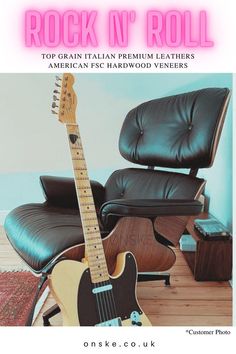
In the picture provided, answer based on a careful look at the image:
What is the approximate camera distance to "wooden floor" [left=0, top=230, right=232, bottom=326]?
1.05 metres

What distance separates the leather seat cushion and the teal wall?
0.10 m

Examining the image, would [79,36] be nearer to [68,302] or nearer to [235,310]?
[68,302]

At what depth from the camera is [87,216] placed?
88cm

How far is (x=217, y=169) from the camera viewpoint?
1333 millimetres

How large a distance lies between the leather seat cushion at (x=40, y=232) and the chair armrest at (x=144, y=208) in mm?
100

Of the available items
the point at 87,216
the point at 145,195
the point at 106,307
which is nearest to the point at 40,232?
the point at 87,216

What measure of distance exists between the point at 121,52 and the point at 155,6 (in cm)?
13

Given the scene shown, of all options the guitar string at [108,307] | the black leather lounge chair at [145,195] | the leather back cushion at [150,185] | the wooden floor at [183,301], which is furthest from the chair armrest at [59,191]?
the guitar string at [108,307]

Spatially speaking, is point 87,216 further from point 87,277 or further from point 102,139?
point 102,139

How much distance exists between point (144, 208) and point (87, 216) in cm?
15

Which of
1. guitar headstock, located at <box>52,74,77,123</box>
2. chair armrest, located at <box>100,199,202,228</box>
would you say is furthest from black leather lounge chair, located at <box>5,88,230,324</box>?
guitar headstock, located at <box>52,74,77,123</box>

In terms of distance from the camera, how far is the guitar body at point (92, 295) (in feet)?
2.70

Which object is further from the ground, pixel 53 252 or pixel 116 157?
pixel 116 157
